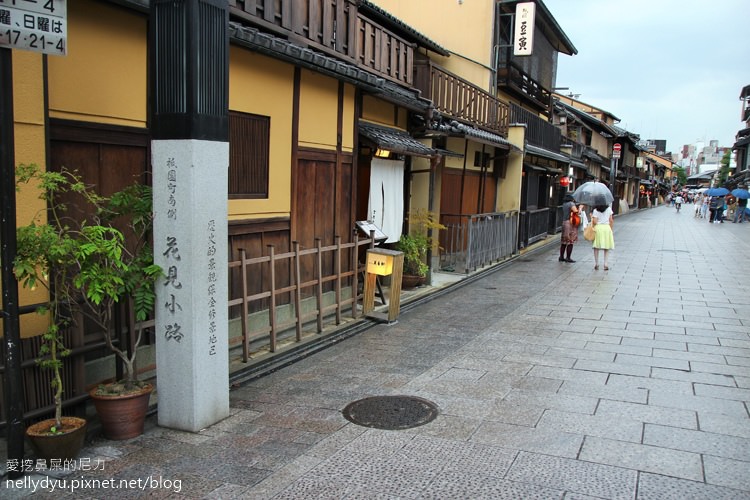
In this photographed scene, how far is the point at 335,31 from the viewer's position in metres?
10.3

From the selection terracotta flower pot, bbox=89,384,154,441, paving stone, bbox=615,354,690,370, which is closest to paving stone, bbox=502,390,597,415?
paving stone, bbox=615,354,690,370

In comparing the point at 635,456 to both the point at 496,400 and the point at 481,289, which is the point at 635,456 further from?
the point at 481,289

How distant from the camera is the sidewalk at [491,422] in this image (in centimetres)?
449

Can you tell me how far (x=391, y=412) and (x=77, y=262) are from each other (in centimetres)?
344

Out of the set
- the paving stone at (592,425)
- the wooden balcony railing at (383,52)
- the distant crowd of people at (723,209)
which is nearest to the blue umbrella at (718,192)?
the distant crowd of people at (723,209)

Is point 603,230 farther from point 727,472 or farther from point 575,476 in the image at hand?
point 575,476

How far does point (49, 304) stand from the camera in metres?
4.58

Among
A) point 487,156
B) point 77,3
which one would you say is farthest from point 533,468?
point 487,156

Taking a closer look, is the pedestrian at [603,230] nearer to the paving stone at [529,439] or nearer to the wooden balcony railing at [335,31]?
the wooden balcony railing at [335,31]

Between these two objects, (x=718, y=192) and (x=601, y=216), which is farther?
(x=718, y=192)

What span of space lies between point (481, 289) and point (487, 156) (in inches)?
298

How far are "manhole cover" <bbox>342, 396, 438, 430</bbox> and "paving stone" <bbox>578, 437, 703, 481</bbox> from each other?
5.32 feet

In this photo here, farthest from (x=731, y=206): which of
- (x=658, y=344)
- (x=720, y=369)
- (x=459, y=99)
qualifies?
(x=720, y=369)

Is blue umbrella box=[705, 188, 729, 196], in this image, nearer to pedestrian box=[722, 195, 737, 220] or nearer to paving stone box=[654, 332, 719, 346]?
pedestrian box=[722, 195, 737, 220]
